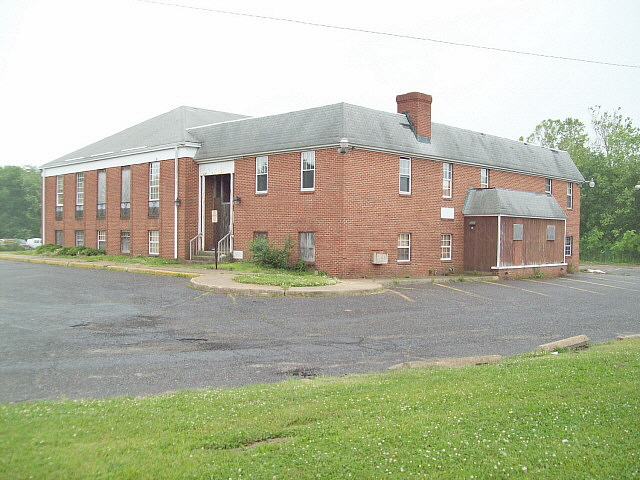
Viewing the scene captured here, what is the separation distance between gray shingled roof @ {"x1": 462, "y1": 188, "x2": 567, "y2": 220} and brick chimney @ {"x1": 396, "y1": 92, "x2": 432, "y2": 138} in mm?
3996

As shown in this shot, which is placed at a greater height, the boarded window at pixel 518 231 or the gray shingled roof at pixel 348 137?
the gray shingled roof at pixel 348 137

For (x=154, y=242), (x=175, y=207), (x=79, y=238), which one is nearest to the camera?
(x=175, y=207)

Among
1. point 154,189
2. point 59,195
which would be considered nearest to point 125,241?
point 154,189

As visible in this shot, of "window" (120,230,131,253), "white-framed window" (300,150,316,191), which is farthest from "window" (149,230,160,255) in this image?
"white-framed window" (300,150,316,191)

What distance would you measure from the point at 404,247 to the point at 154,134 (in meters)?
15.1

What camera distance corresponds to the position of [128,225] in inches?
1232

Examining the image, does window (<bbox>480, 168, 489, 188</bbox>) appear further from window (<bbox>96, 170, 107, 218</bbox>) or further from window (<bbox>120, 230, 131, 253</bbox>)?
window (<bbox>96, 170, 107, 218</bbox>)

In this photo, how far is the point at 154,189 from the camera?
96.6ft

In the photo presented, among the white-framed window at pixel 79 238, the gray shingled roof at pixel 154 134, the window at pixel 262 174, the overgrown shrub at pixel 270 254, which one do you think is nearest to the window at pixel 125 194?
the gray shingled roof at pixel 154 134

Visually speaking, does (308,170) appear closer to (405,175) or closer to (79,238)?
(405,175)

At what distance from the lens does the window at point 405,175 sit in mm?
25306

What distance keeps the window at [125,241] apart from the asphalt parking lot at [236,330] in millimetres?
10338

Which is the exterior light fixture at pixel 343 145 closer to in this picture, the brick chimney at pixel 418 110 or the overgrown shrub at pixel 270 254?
the overgrown shrub at pixel 270 254

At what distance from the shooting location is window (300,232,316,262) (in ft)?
77.5
